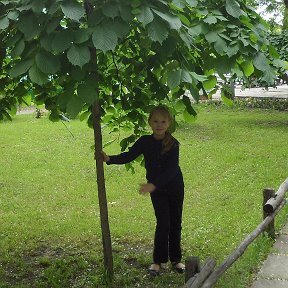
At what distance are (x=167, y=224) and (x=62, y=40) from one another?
2098 millimetres

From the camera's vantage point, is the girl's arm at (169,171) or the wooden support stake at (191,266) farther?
the girl's arm at (169,171)

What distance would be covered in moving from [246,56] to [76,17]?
110cm

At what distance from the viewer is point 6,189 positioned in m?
8.06

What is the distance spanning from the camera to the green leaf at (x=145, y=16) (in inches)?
98.9

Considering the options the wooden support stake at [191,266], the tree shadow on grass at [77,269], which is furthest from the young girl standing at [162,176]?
the wooden support stake at [191,266]

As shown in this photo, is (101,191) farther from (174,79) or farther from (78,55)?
(78,55)

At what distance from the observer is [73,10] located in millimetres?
2527

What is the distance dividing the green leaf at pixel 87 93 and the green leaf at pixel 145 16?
48 centimetres

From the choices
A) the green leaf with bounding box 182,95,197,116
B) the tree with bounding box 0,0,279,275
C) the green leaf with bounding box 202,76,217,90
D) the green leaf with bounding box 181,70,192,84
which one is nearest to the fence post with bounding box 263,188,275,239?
the tree with bounding box 0,0,279,275

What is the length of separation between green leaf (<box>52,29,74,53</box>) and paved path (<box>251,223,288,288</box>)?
→ 2.60 metres

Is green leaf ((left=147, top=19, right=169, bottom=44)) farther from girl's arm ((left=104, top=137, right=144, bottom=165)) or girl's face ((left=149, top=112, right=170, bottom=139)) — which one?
girl's arm ((left=104, top=137, right=144, bottom=165))

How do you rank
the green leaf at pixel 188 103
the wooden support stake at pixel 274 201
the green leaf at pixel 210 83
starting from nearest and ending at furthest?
the green leaf at pixel 210 83
the green leaf at pixel 188 103
the wooden support stake at pixel 274 201

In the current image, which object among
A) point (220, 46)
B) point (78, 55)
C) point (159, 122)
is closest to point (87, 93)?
point (78, 55)

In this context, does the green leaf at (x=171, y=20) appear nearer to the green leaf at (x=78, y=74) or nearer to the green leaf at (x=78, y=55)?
the green leaf at (x=78, y=55)
